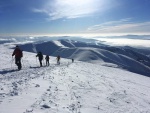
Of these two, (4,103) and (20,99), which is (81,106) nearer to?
(20,99)

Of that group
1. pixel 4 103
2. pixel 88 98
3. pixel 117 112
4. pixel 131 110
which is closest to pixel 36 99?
pixel 4 103

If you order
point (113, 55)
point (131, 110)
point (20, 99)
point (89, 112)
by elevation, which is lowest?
point (113, 55)

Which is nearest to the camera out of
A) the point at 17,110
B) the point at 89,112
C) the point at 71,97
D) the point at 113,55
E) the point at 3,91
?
the point at 17,110

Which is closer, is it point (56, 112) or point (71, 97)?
point (56, 112)

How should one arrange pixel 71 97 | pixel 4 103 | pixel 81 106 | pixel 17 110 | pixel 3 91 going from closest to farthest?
pixel 17 110, pixel 4 103, pixel 81 106, pixel 3 91, pixel 71 97

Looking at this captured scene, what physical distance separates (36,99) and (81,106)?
2.57 meters

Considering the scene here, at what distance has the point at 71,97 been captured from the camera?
11914 mm

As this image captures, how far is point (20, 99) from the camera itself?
32.6 ft

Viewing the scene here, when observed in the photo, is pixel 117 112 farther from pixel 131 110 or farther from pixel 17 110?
pixel 17 110

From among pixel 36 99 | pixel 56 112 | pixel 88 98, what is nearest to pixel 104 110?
pixel 88 98

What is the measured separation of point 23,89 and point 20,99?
2127 mm

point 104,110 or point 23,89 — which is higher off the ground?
point 23,89

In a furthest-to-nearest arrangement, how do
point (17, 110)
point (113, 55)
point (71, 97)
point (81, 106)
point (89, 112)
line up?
point (113, 55)
point (71, 97)
point (81, 106)
point (89, 112)
point (17, 110)

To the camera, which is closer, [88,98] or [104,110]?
[104,110]
